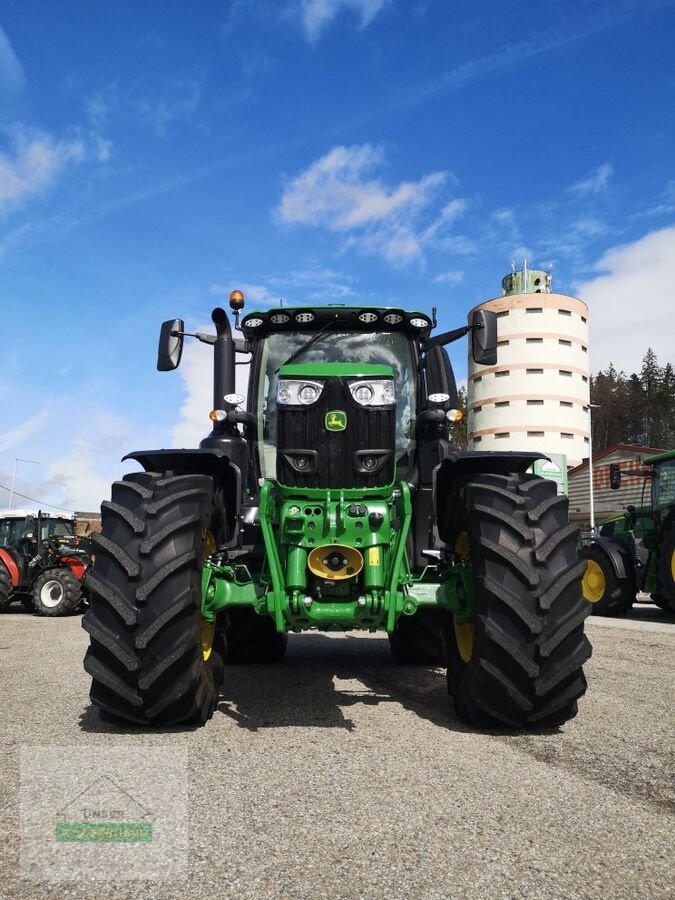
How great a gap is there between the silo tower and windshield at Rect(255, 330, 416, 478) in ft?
169

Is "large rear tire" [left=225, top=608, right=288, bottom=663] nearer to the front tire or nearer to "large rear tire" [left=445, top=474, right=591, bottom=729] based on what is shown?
"large rear tire" [left=445, top=474, right=591, bottom=729]

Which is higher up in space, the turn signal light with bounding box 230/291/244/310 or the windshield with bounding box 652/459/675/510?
the turn signal light with bounding box 230/291/244/310

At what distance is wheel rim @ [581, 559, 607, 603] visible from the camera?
12.9 metres

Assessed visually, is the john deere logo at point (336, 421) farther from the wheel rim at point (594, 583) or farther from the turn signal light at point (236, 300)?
the wheel rim at point (594, 583)

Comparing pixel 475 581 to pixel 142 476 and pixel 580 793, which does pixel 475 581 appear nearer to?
pixel 580 793

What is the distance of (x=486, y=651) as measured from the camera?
3994 millimetres

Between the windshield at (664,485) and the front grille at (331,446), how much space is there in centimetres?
974

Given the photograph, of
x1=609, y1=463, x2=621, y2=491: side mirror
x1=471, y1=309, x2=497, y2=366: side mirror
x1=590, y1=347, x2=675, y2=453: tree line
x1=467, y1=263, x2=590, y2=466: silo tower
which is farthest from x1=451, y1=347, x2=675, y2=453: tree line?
x1=471, y1=309, x2=497, y2=366: side mirror

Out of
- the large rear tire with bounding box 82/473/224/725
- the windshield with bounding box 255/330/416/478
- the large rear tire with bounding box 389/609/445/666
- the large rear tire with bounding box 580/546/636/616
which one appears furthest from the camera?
the large rear tire with bounding box 580/546/636/616

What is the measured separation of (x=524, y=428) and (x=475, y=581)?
5423cm

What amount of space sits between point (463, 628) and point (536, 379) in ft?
176

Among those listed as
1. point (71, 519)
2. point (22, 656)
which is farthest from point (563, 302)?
point (22, 656)

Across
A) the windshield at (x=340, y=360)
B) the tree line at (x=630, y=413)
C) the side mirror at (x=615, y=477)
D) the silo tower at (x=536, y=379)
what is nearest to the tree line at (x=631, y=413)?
the tree line at (x=630, y=413)

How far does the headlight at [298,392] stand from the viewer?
15.0 feet
